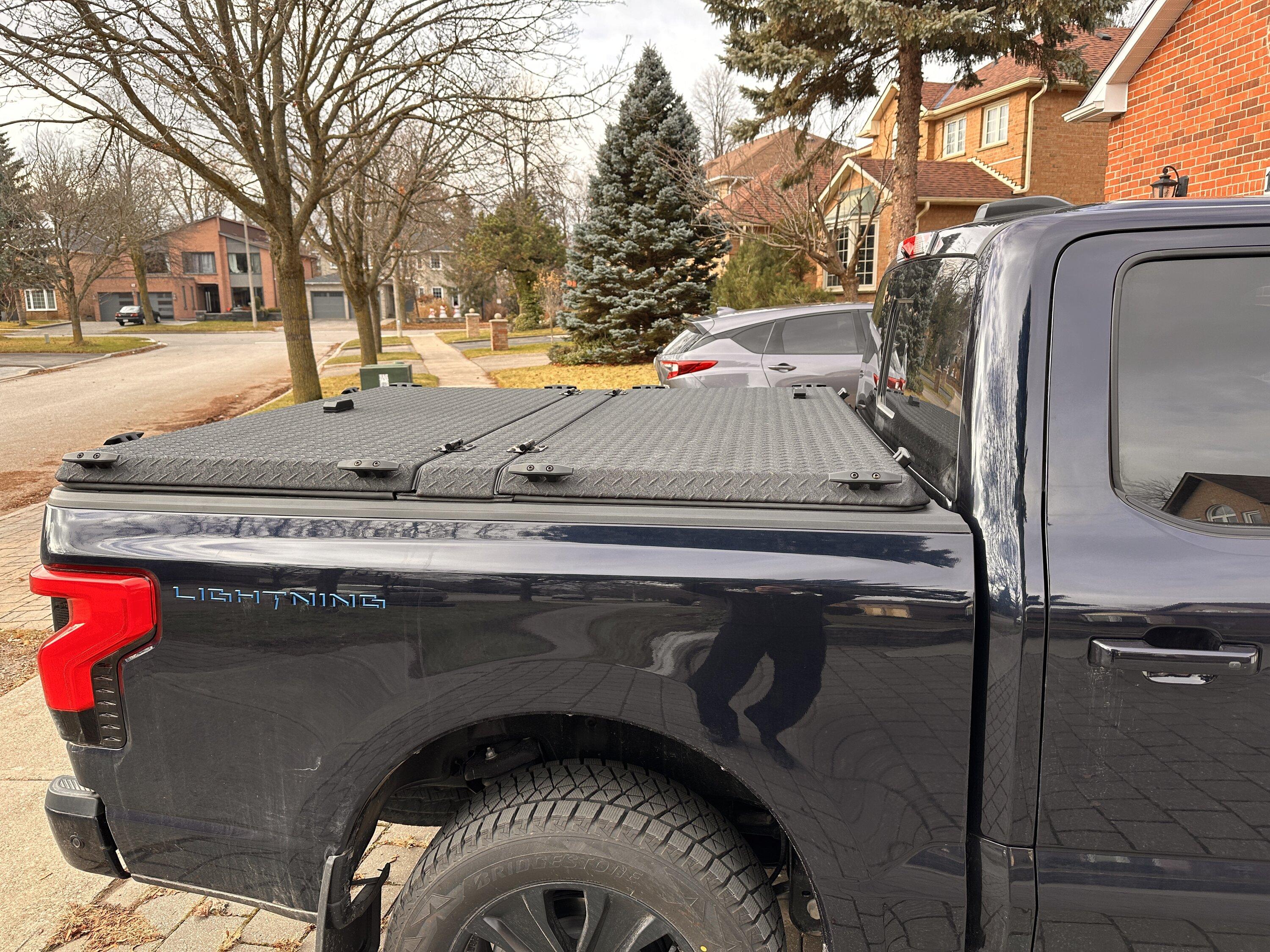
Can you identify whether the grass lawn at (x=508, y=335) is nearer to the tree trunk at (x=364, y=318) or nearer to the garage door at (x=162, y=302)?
the tree trunk at (x=364, y=318)

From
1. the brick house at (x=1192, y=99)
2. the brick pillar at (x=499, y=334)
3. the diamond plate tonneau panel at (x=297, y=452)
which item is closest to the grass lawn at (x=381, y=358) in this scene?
the brick pillar at (x=499, y=334)

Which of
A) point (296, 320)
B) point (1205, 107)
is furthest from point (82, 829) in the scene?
point (296, 320)

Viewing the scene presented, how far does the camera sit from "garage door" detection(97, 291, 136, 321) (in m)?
74.2

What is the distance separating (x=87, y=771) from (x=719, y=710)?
144 cm

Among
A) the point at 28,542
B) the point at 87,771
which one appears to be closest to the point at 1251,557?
the point at 87,771

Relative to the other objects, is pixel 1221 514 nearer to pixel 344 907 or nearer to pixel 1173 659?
pixel 1173 659

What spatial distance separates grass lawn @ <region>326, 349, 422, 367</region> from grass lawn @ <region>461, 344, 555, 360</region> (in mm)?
1858

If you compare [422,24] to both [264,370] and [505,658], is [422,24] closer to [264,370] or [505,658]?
[505,658]

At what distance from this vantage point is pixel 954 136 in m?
30.3

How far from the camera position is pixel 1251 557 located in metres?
1.56

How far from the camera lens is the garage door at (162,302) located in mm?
75062

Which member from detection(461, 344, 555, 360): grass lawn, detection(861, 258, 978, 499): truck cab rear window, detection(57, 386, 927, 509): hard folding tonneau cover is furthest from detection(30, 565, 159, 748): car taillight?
detection(461, 344, 555, 360): grass lawn

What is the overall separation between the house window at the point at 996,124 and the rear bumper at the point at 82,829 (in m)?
29.7

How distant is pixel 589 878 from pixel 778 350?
7.75m
